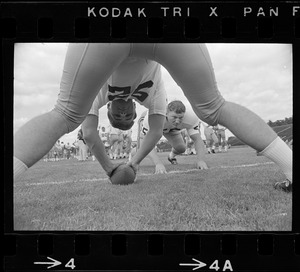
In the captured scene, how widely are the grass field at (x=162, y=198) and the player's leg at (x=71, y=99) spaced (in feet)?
0.39

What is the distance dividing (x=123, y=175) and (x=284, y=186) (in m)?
0.96

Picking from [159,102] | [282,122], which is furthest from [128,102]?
[282,122]

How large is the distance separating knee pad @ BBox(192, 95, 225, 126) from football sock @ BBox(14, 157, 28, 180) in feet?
3.51

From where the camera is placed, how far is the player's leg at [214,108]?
2305 mm

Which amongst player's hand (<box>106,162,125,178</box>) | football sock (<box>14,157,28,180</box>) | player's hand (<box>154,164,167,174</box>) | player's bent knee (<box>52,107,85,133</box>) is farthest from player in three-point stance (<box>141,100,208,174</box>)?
football sock (<box>14,157,28,180</box>)

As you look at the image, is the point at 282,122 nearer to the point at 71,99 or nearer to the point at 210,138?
the point at 210,138

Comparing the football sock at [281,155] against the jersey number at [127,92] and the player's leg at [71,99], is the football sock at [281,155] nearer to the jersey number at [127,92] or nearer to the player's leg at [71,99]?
the jersey number at [127,92]

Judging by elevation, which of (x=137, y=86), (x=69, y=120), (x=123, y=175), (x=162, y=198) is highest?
(x=137, y=86)

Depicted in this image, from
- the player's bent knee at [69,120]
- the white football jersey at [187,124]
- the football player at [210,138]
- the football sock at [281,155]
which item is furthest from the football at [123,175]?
the football sock at [281,155]

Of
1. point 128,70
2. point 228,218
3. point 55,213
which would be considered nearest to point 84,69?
point 128,70

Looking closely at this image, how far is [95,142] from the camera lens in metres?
2.43
